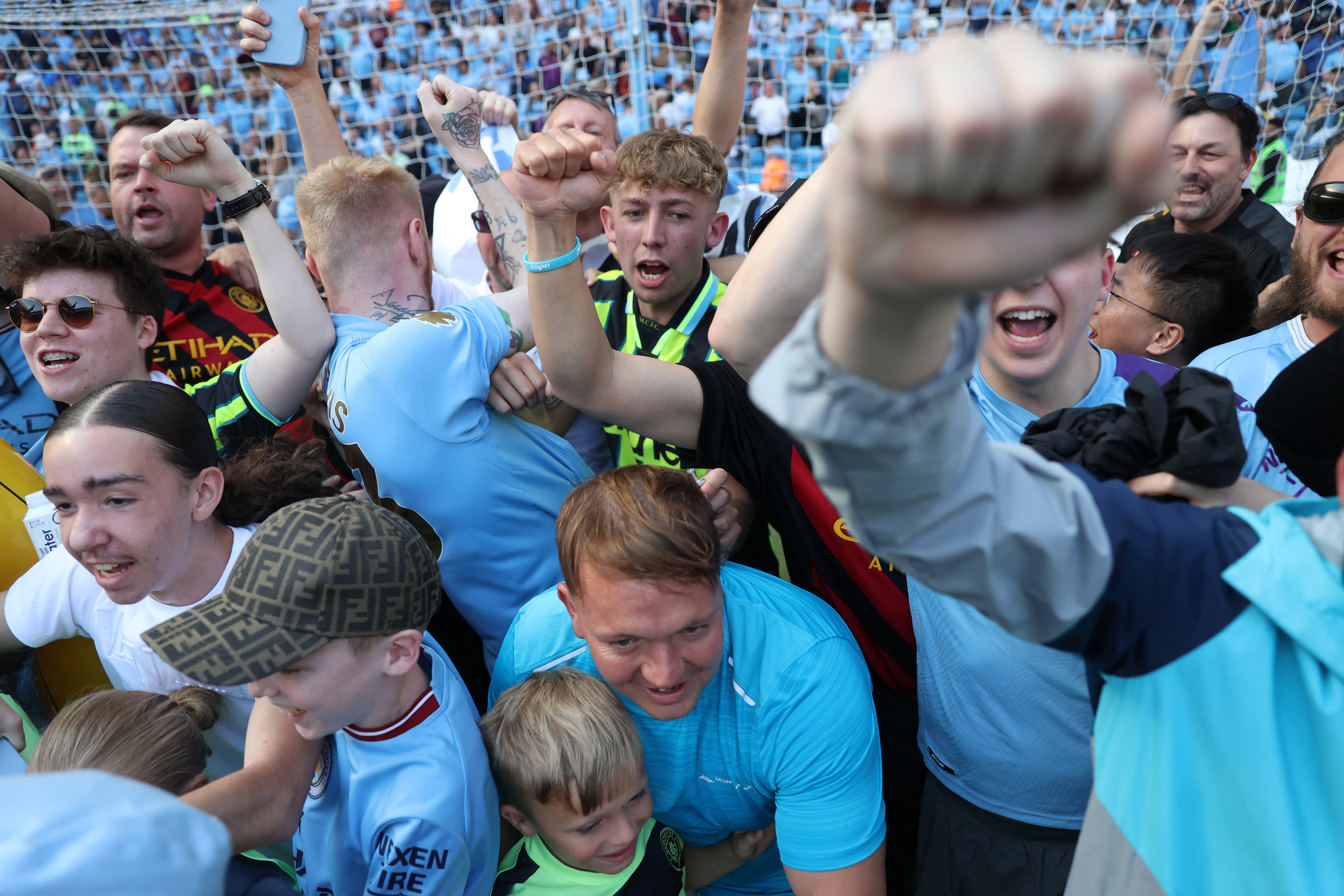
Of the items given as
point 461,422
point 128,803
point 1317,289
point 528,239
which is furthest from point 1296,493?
point 128,803

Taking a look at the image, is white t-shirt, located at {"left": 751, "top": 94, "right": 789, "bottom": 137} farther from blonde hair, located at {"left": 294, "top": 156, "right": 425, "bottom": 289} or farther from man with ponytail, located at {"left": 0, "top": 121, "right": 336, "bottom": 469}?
man with ponytail, located at {"left": 0, "top": 121, "right": 336, "bottom": 469}

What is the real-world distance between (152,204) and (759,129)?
4984 mm

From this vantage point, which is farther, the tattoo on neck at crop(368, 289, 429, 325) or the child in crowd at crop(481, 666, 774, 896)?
the tattoo on neck at crop(368, 289, 429, 325)

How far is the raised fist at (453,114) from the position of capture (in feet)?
8.38

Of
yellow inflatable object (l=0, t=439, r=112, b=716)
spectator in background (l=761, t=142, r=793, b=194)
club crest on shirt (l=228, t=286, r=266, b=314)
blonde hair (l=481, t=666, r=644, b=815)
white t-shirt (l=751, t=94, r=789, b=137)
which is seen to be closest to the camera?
blonde hair (l=481, t=666, r=644, b=815)

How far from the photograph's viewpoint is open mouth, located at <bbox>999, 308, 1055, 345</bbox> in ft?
5.86

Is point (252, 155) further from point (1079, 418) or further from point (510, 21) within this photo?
point (1079, 418)

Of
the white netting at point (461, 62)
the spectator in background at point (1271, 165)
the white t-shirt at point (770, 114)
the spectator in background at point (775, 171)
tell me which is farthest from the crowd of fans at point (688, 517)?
the white netting at point (461, 62)

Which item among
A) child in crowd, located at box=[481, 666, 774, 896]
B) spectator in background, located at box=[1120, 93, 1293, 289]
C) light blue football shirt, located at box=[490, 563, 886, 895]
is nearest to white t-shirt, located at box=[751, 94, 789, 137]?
spectator in background, located at box=[1120, 93, 1293, 289]

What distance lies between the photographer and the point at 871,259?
1.78ft

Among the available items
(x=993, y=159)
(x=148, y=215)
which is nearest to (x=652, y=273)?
(x=148, y=215)

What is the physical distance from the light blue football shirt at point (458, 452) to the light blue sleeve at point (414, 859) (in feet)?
2.62

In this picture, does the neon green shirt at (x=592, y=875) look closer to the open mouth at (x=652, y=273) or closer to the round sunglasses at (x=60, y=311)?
the open mouth at (x=652, y=273)

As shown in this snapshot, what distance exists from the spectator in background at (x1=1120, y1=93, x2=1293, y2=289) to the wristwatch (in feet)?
11.1
